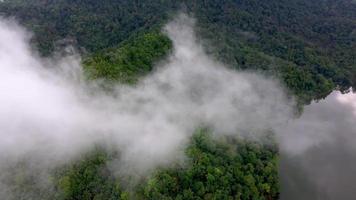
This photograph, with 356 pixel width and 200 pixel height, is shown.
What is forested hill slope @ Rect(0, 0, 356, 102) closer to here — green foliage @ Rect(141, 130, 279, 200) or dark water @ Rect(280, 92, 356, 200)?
dark water @ Rect(280, 92, 356, 200)

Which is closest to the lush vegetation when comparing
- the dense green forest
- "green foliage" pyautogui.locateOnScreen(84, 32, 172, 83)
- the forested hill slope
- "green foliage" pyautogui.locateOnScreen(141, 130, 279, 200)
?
"green foliage" pyautogui.locateOnScreen(141, 130, 279, 200)

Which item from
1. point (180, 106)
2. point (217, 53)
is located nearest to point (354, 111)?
point (217, 53)

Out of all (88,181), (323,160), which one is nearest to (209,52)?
(323,160)

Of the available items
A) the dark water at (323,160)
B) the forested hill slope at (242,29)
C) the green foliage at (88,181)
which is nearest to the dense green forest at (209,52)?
the green foliage at (88,181)

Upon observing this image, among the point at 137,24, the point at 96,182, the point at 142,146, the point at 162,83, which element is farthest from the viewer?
the point at 137,24

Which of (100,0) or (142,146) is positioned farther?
(100,0)

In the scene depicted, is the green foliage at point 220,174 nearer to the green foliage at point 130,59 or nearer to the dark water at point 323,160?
the dark water at point 323,160

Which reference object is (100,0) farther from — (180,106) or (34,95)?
(180,106)

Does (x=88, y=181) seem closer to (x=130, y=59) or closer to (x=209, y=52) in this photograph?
(x=130, y=59)
